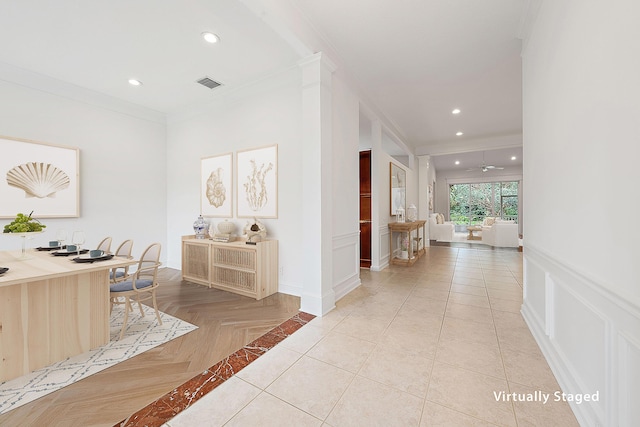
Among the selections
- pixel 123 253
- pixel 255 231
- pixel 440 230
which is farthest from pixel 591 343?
pixel 440 230

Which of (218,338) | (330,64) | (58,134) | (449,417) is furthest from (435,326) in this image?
(58,134)

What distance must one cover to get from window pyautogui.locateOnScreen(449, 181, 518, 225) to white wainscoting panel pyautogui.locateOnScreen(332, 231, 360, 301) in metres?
11.2

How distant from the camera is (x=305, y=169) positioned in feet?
9.47

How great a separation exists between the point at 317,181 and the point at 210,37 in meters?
1.96

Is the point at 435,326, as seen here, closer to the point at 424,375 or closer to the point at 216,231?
the point at 424,375

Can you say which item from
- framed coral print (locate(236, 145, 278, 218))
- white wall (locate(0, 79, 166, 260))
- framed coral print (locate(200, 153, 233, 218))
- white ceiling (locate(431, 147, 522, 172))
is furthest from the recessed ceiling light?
white ceiling (locate(431, 147, 522, 172))

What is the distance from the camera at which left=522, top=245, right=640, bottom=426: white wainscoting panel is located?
3.34ft

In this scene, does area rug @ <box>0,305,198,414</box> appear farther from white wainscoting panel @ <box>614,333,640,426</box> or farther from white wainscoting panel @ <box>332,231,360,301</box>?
white wainscoting panel @ <box>614,333,640,426</box>

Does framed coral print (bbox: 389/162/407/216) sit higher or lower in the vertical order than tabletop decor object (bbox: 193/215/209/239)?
higher

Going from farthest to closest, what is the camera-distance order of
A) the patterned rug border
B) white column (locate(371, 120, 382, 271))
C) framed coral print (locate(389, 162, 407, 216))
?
1. framed coral print (locate(389, 162, 407, 216))
2. white column (locate(371, 120, 382, 271))
3. the patterned rug border

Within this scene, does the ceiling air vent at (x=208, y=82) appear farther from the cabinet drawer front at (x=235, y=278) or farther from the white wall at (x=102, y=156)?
the cabinet drawer front at (x=235, y=278)

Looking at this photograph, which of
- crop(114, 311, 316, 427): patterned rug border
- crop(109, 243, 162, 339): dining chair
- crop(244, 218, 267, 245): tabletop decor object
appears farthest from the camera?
crop(244, 218, 267, 245): tabletop decor object

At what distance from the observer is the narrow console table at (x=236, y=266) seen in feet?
11.0

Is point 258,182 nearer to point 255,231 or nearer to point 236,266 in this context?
point 255,231
